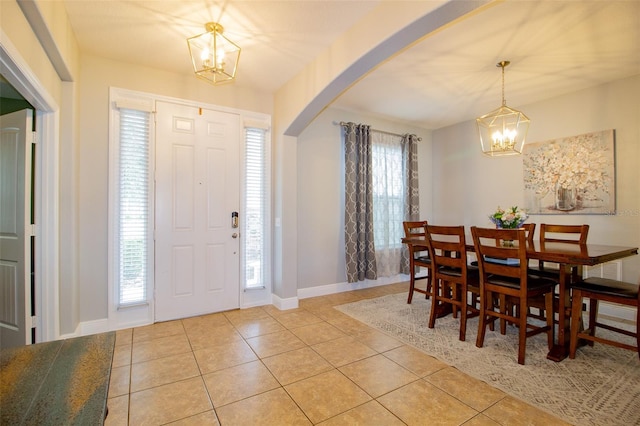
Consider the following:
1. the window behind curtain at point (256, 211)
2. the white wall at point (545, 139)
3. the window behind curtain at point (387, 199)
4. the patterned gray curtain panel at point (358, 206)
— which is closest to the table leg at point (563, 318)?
the white wall at point (545, 139)

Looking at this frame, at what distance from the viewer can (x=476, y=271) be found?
298 centimetres

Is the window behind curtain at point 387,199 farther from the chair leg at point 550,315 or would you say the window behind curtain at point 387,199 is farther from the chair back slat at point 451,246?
the chair leg at point 550,315

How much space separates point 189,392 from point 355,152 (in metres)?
3.47

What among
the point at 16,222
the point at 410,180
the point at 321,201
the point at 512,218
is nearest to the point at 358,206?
the point at 321,201

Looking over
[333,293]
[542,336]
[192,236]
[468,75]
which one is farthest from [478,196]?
[192,236]

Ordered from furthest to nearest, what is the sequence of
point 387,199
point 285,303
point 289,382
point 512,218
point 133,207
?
point 387,199 < point 285,303 < point 133,207 < point 512,218 < point 289,382

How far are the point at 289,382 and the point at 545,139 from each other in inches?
170

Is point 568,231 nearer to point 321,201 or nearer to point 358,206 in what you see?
point 358,206

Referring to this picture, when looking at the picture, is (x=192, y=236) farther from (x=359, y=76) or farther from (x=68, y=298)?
A: (x=359, y=76)

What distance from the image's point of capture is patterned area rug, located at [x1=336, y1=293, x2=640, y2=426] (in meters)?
1.78

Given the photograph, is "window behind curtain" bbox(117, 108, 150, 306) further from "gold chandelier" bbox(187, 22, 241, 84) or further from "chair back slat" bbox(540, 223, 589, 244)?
"chair back slat" bbox(540, 223, 589, 244)

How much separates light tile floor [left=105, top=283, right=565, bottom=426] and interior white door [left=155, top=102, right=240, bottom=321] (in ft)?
1.35

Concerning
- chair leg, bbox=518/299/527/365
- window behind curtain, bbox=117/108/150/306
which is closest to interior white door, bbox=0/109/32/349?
window behind curtain, bbox=117/108/150/306

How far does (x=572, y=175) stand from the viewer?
3.70 m
